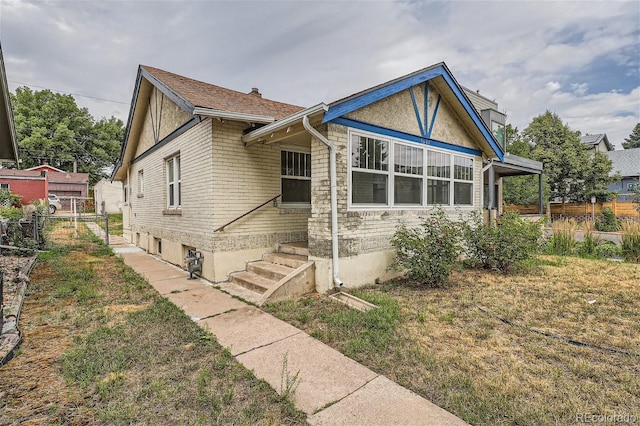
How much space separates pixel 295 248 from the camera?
6668 millimetres

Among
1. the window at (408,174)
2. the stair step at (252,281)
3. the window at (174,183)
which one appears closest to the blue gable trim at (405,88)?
the window at (408,174)

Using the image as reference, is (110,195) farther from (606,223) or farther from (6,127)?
(606,223)

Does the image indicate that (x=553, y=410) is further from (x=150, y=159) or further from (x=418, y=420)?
(x=150, y=159)

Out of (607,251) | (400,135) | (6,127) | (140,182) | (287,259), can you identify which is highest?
(6,127)

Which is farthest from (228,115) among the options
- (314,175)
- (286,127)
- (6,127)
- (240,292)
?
(6,127)

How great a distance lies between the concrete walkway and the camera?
238 centimetres

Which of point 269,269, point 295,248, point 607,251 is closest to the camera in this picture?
point 269,269

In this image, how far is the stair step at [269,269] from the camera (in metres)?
5.90

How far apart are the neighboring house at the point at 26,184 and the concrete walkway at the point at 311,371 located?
1292 inches

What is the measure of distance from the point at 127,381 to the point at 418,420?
2587mm

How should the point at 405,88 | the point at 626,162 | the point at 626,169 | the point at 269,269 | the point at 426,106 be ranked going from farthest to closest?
the point at 626,162
the point at 626,169
the point at 426,106
the point at 405,88
the point at 269,269

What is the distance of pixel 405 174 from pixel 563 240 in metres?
7.07

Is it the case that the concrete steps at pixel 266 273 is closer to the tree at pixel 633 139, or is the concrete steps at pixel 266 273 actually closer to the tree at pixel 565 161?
the tree at pixel 565 161

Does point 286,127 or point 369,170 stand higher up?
point 286,127
